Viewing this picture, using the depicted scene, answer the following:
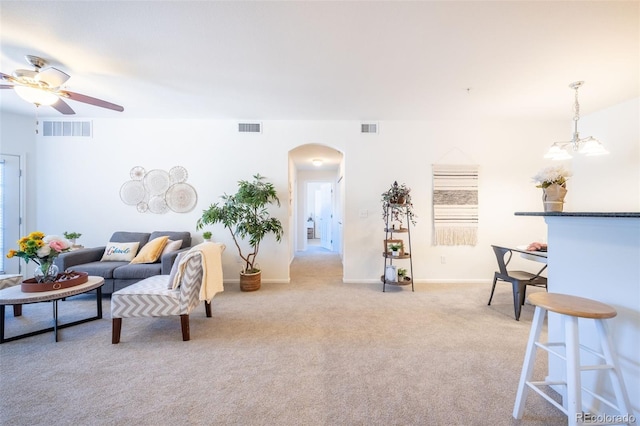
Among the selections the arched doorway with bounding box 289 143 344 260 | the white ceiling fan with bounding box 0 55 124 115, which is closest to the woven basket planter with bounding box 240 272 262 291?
the white ceiling fan with bounding box 0 55 124 115

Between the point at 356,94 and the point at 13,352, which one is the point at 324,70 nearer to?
the point at 356,94

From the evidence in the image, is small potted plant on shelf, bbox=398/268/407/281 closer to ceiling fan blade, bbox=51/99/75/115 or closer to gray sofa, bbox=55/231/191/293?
gray sofa, bbox=55/231/191/293

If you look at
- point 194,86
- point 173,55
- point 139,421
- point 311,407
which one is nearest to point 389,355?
point 311,407

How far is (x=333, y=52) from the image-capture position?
243 centimetres

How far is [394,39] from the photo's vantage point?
2.24 metres

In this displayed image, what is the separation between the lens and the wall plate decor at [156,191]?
4.31 m

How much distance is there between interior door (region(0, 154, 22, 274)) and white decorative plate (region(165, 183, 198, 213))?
2275 millimetres

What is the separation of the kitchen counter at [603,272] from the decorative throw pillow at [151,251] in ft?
14.1

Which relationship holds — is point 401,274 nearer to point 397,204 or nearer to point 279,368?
point 397,204

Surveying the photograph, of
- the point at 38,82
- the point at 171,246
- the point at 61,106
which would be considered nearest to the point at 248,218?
the point at 171,246

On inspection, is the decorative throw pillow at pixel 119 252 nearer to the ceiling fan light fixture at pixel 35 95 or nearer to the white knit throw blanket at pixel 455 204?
the ceiling fan light fixture at pixel 35 95

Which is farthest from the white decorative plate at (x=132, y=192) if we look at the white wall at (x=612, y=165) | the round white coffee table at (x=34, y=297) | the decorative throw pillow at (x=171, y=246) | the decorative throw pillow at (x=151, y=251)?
the white wall at (x=612, y=165)

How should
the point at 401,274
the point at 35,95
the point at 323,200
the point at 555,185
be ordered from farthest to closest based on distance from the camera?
1. the point at 323,200
2. the point at 401,274
3. the point at 35,95
4. the point at 555,185

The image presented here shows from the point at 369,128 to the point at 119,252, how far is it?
14.1ft
